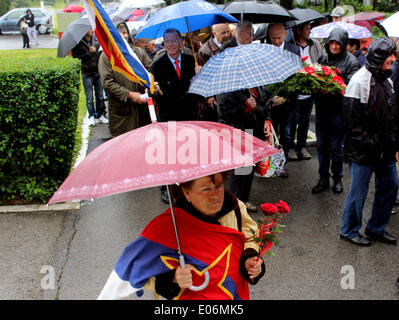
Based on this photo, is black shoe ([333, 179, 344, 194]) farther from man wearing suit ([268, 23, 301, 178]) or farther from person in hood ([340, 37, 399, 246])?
person in hood ([340, 37, 399, 246])

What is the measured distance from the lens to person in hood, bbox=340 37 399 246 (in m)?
4.21

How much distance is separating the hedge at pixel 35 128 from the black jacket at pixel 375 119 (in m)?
3.63

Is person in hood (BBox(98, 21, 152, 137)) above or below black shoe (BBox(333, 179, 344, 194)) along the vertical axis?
above

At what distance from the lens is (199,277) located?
2.36 meters

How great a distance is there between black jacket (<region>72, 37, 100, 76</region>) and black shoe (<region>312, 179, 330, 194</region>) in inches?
216

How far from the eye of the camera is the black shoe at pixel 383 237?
15.8ft

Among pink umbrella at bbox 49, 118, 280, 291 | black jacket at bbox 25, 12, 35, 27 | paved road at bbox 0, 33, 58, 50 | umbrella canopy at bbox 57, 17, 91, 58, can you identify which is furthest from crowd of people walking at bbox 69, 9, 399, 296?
paved road at bbox 0, 33, 58, 50

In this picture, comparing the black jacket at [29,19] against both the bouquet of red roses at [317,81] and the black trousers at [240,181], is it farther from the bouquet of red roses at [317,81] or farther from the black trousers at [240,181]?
the black trousers at [240,181]

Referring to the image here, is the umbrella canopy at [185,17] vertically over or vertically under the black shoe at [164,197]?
over

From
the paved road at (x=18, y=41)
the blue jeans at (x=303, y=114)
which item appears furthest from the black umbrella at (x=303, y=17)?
the paved road at (x=18, y=41)

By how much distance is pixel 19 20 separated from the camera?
2975cm

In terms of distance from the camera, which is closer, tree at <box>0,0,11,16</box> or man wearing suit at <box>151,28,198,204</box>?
man wearing suit at <box>151,28,198,204</box>
